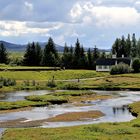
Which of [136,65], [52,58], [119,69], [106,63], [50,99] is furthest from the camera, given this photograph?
[52,58]

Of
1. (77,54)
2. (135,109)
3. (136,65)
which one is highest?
(77,54)

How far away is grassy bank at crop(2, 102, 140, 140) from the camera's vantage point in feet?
150

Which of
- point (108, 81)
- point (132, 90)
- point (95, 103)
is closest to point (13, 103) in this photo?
point (95, 103)

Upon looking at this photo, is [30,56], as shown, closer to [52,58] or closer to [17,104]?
[52,58]

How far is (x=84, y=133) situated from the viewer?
157 feet

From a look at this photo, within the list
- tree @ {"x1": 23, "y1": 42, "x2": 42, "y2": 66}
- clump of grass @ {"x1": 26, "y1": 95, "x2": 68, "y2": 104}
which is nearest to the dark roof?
tree @ {"x1": 23, "y1": 42, "x2": 42, "y2": 66}

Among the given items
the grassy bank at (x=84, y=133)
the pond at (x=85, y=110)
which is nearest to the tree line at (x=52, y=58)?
the pond at (x=85, y=110)

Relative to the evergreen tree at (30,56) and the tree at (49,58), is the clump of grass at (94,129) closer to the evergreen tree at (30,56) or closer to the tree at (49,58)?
the tree at (49,58)

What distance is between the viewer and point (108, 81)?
127562 mm

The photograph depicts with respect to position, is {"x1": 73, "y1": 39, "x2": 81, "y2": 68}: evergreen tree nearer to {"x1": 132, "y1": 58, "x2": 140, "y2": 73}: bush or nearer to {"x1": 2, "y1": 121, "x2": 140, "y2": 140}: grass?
Result: {"x1": 132, "y1": 58, "x2": 140, "y2": 73}: bush

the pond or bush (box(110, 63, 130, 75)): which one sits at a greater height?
bush (box(110, 63, 130, 75))

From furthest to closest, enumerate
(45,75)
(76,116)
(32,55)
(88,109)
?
(32,55) → (45,75) → (88,109) → (76,116)

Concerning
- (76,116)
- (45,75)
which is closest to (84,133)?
(76,116)

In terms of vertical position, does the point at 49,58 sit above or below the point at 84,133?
above
